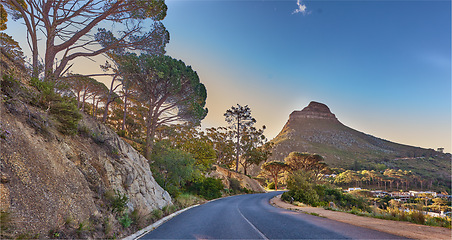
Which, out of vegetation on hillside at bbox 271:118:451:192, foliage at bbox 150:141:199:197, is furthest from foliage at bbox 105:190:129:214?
vegetation on hillside at bbox 271:118:451:192

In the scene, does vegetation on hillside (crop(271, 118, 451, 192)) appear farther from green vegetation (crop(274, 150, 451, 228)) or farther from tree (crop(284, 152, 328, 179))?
tree (crop(284, 152, 328, 179))

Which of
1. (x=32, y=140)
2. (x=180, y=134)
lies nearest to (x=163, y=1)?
(x=32, y=140)

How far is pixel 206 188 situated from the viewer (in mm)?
29766

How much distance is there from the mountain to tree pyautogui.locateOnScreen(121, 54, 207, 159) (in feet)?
354

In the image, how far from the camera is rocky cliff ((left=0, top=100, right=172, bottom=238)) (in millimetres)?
4910

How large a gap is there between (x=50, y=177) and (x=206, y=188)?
2514 centimetres

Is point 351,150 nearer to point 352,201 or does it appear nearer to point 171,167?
point 352,201

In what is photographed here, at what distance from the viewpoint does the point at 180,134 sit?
33.6 meters

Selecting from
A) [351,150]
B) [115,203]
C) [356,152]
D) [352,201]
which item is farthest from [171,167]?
[351,150]

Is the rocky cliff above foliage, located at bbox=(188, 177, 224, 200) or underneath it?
above

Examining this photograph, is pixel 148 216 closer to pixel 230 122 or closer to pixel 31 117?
pixel 31 117

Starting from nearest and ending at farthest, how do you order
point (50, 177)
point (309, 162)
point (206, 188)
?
point (50, 177) → point (206, 188) → point (309, 162)

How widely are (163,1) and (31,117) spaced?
1084 centimetres

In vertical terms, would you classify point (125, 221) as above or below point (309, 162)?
below
